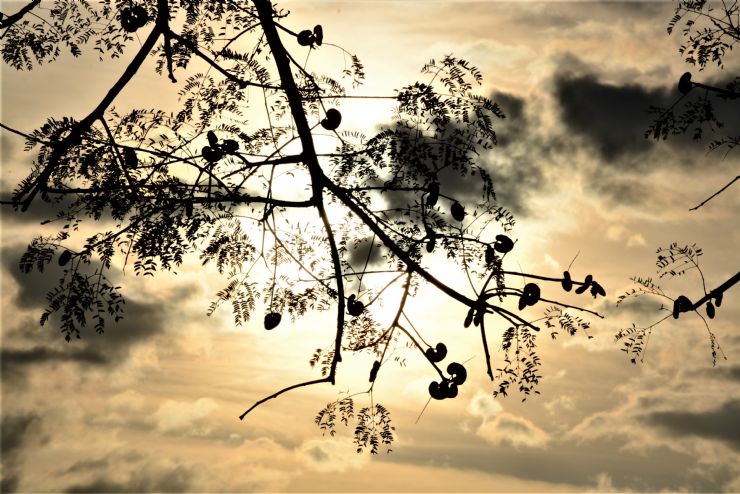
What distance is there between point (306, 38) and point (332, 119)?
0.76 metres

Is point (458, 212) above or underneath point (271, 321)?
above

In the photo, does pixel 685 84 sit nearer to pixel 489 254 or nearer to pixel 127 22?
pixel 489 254

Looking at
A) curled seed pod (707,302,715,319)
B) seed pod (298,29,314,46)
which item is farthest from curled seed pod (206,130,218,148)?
curled seed pod (707,302,715,319)

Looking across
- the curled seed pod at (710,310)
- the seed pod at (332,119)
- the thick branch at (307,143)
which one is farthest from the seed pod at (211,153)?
the curled seed pod at (710,310)

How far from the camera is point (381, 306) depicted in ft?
20.8

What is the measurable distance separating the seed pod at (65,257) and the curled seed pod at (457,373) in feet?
10.3

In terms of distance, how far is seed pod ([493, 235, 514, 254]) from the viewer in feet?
16.7

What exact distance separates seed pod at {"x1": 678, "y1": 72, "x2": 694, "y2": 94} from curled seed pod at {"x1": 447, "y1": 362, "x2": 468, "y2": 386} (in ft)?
9.18

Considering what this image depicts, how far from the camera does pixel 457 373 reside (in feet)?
15.8

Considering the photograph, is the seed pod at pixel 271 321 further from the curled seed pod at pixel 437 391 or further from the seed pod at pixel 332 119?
the seed pod at pixel 332 119

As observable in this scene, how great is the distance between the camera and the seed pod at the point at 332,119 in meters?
5.38

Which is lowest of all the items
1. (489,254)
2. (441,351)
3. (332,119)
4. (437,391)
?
(437,391)

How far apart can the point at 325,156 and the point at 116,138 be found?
1.92 m

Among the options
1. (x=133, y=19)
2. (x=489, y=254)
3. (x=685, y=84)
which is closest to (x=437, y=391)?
(x=489, y=254)
